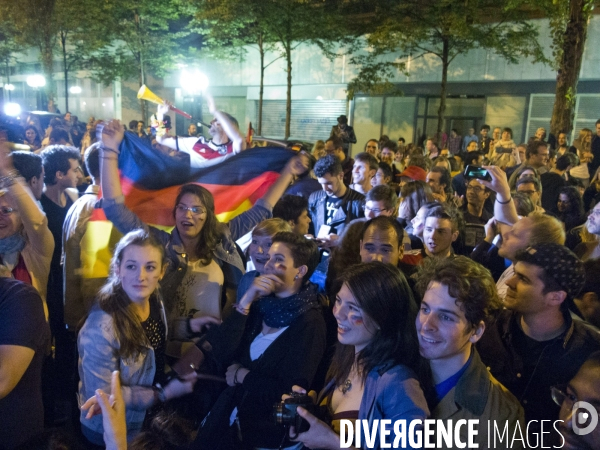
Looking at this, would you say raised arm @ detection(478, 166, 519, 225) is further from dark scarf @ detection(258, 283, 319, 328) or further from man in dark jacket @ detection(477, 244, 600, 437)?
dark scarf @ detection(258, 283, 319, 328)

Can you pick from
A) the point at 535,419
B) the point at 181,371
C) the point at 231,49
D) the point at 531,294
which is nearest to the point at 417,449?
the point at 535,419

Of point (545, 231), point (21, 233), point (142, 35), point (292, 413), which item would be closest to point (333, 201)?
point (545, 231)

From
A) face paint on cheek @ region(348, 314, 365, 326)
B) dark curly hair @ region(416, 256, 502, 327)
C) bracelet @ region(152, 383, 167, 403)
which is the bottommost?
bracelet @ region(152, 383, 167, 403)

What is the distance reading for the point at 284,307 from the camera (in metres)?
2.75

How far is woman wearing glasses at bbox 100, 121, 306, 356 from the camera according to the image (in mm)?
3467

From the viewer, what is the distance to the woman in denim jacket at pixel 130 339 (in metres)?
2.62

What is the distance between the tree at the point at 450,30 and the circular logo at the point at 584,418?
1353cm

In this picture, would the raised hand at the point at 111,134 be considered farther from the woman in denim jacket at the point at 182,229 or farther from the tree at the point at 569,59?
the tree at the point at 569,59

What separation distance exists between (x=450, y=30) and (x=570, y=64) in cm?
463

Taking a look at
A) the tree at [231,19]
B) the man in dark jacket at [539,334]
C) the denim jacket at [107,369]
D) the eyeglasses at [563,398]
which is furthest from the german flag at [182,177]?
the tree at [231,19]

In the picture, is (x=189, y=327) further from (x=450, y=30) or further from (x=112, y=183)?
(x=450, y=30)

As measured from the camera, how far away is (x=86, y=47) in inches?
942

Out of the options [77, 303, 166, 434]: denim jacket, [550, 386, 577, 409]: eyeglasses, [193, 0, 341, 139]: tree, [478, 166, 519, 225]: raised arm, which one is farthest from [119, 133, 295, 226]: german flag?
[193, 0, 341, 139]: tree

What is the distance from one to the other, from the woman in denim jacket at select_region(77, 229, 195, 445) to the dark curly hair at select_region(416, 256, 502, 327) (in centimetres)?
160
